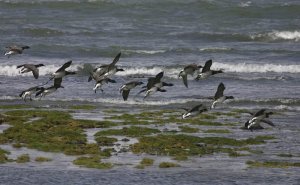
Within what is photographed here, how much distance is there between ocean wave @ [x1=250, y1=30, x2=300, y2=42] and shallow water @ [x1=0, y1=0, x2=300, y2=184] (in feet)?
0.23

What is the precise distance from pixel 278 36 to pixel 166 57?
11.3 metres

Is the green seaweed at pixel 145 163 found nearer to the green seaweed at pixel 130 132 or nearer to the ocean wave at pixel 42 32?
the green seaweed at pixel 130 132

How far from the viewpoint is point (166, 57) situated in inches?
2095

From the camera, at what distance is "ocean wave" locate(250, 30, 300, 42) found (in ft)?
199

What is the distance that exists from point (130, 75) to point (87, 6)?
26.8m

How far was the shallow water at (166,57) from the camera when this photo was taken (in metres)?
25.4

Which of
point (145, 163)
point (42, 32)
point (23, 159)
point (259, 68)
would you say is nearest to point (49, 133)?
point (23, 159)

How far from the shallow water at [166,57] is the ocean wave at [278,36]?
70 millimetres

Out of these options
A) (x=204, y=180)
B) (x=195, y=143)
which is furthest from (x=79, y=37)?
(x=204, y=180)

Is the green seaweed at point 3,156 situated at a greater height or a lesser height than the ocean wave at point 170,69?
lesser

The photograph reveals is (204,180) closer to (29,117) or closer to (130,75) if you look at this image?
(29,117)

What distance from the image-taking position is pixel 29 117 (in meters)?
33.6

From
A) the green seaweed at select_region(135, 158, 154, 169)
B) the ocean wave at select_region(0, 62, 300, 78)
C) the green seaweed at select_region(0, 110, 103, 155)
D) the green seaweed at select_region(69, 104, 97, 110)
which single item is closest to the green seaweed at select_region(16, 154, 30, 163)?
the green seaweed at select_region(0, 110, 103, 155)

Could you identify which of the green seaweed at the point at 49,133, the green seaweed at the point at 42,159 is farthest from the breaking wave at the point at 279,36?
the green seaweed at the point at 42,159
